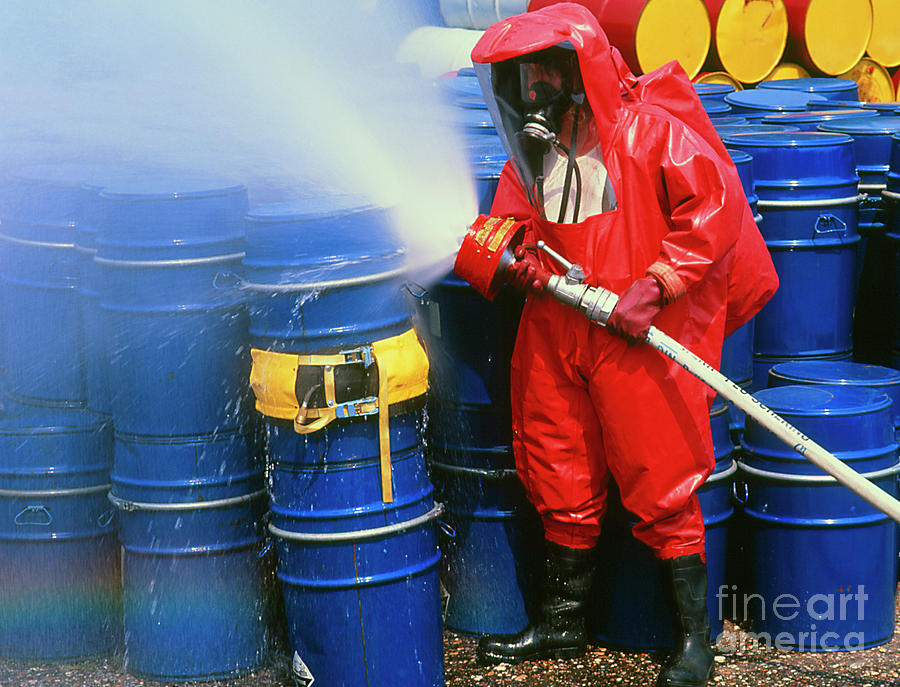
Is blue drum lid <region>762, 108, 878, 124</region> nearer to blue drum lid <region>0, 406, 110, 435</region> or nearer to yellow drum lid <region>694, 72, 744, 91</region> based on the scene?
yellow drum lid <region>694, 72, 744, 91</region>

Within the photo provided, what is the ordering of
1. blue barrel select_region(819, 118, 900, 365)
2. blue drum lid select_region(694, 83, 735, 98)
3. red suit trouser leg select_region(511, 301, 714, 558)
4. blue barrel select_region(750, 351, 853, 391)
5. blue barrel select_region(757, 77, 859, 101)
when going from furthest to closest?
blue barrel select_region(757, 77, 859, 101) → blue drum lid select_region(694, 83, 735, 98) → blue barrel select_region(819, 118, 900, 365) → blue barrel select_region(750, 351, 853, 391) → red suit trouser leg select_region(511, 301, 714, 558)

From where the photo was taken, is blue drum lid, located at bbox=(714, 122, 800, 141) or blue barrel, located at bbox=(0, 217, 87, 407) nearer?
blue barrel, located at bbox=(0, 217, 87, 407)

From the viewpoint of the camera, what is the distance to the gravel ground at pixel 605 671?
3.70 metres

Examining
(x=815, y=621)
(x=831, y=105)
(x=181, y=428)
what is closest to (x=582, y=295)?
(x=181, y=428)

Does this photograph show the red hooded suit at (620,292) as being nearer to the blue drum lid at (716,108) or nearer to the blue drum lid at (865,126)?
the blue drum lid at (865,126)

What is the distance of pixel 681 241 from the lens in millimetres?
3328

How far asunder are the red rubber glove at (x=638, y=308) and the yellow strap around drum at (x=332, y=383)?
0.60 meters

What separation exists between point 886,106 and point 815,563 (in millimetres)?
4110

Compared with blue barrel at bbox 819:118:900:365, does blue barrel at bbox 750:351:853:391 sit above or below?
below

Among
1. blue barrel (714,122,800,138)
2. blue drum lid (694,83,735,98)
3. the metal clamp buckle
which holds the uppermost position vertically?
blue drum lid (694,83,735,98)

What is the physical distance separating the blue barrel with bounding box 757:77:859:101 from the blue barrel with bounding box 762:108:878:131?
1145 millimetres

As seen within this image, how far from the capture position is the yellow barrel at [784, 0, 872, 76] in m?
9.06

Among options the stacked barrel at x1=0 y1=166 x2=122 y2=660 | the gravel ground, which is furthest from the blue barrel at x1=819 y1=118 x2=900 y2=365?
the stacked barrel at x1=0 y1=166 x2=122 y2=660

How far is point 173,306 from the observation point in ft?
12.0
